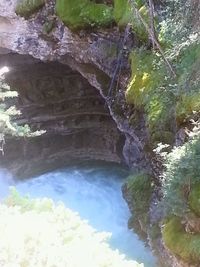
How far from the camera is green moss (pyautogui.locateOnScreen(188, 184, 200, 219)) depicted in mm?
5988

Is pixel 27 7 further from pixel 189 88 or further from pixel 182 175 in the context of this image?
pixel 182 175

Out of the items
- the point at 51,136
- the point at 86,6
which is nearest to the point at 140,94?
the point at 86,6

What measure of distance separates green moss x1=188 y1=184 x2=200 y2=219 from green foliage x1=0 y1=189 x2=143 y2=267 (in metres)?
1.71

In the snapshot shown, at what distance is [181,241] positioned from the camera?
6.10 m

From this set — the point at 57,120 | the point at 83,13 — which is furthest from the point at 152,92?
the point at 57,120

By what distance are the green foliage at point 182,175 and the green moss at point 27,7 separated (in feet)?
18.2

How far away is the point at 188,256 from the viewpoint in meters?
5.95

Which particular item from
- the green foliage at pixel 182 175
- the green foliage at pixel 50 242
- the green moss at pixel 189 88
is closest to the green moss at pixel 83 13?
the green moss at pixel 189 88

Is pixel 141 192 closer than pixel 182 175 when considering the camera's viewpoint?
No

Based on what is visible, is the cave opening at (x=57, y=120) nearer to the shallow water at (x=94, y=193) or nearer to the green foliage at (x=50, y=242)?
the shallow water at (x=94, y=193)

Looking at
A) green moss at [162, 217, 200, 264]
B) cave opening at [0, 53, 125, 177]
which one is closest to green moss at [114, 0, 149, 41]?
green moss at [162, 217, 200, 264]

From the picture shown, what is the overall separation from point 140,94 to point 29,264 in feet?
15.2

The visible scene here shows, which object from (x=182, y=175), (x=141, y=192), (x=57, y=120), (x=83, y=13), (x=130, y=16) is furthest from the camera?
(x=57, y=120)

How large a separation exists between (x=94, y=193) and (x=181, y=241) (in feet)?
19.5
